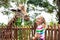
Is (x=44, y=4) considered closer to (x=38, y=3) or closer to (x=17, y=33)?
(x=38, y=3)

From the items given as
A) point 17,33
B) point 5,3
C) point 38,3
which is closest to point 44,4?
point 38,3

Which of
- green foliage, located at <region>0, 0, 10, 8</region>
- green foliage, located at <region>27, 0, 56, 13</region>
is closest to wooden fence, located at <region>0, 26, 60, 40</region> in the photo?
green foliage, located at <region>0, 0, 10, 8</region>

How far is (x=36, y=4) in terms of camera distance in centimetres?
1547

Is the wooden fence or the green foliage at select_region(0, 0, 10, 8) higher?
the green foliage at select_region(0, 0, 10, 8)

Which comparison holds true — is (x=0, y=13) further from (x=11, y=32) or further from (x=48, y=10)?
(x=11, y=32)

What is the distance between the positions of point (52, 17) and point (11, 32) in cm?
574

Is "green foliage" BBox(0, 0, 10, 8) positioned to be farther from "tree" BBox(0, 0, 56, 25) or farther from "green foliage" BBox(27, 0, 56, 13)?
"green foliage" BBox(27, 0, 56, 13)

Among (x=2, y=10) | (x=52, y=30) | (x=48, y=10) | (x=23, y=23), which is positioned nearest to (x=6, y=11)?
(x=2, y=10)

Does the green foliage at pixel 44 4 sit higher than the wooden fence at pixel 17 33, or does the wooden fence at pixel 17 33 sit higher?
the green foliage at pixel 44 4

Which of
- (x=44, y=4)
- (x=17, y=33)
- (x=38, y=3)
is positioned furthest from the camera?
(x=38, y=3)

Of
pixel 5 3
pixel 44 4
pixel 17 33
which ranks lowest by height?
pixel 17 33

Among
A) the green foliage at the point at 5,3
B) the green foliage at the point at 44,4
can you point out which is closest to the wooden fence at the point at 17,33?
the green foliage at the point at 5,3

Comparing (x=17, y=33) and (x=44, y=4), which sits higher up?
(x=44, y=4)

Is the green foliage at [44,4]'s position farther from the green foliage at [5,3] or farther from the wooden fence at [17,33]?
the wooden fence at [17,33]
